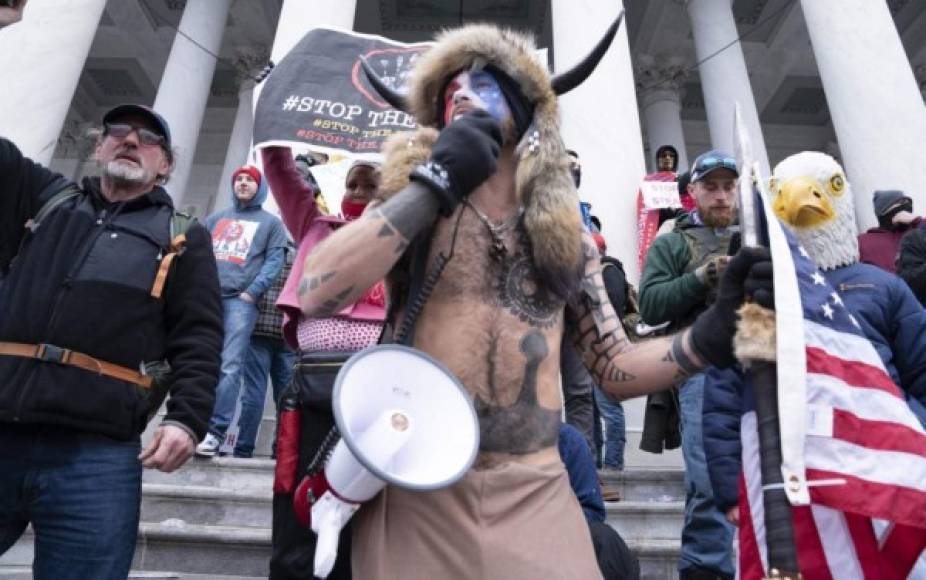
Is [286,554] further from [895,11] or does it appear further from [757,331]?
[895,11]

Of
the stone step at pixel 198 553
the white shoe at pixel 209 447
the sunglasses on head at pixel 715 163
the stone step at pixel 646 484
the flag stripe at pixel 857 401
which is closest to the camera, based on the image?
the flag stripe at pixel 857 401

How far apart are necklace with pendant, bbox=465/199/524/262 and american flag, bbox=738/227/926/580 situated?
63 centimetres

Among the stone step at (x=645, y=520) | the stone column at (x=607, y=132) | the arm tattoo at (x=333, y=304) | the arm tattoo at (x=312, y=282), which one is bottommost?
the stone step at (x=645, y=520)

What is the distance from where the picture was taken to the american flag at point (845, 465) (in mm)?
1701

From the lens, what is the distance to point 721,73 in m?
11.9

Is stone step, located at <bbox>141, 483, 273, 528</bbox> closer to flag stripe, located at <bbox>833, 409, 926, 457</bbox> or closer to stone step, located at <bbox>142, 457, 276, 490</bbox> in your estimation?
stone step, located at <bbox>142, 457, 276, 490</bbox>

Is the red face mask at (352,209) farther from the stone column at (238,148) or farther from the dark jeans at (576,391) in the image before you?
the stone column at (238,148)

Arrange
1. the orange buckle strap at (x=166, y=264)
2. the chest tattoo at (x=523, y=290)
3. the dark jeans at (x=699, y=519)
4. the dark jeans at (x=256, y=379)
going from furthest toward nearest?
the dark jeans at (x=256, y=379) → the dark jeans at (x=699, y=519) → the orange buckle strap at (x=166, y=264) → the chest tattoo at (x=523, y=290)

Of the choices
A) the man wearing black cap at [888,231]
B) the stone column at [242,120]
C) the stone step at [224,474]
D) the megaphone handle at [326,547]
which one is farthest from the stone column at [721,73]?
the megaphone handle at [326,547]

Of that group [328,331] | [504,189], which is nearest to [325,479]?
[504,189]

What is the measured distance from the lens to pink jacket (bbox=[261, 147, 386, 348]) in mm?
2758

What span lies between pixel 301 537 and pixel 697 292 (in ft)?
6.96

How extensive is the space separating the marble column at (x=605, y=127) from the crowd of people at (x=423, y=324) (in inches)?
115

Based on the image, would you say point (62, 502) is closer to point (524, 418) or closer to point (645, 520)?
point (524, 418)
